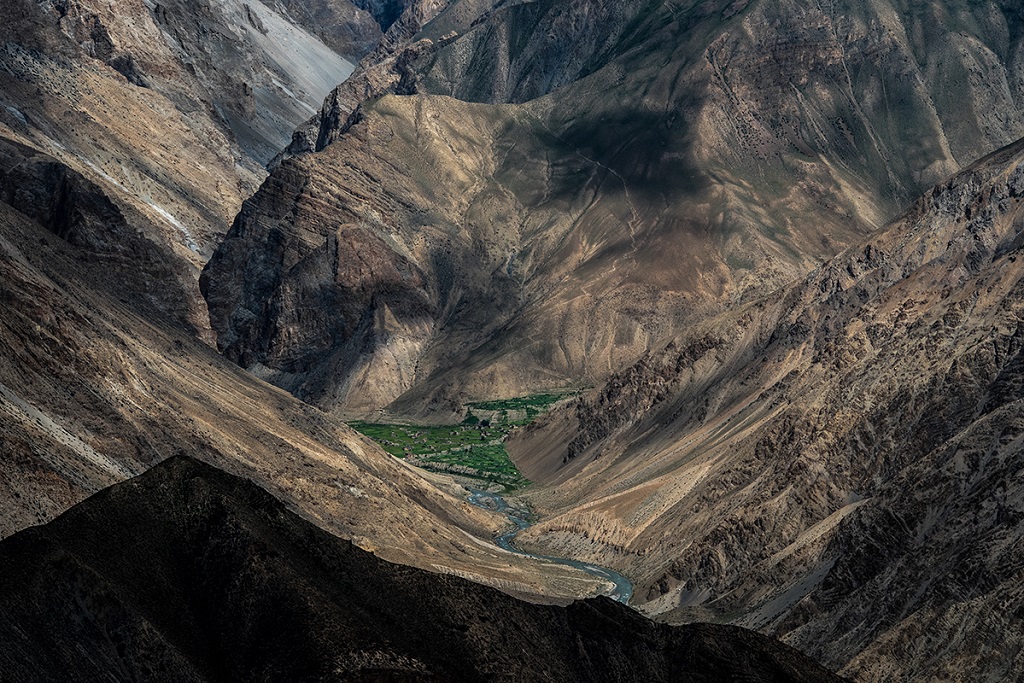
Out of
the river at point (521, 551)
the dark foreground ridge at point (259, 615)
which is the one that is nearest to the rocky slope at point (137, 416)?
the river at point (521, 551)

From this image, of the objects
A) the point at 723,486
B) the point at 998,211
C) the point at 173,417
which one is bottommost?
the point at 173,417

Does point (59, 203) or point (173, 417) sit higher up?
point (173, 417)

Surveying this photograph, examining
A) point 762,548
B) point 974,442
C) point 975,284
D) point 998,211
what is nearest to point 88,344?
point 762,548

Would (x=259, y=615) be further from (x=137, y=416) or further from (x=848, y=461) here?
(x=848, y=461)

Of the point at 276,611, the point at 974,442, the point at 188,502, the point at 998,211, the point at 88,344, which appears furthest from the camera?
the point at 998,211

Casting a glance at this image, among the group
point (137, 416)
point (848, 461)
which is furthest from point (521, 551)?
point (137, 416)

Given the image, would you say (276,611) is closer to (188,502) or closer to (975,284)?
(188,502)
